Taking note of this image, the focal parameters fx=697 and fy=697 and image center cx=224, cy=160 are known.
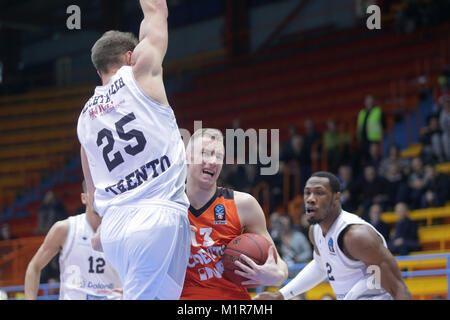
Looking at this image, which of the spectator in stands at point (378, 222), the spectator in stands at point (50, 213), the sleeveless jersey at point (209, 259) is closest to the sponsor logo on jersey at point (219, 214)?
the sleeveless jersey at point (209, 259)

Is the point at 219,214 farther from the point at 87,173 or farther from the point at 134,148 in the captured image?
the point at 134,148

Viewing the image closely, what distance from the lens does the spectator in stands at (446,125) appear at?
460 inches

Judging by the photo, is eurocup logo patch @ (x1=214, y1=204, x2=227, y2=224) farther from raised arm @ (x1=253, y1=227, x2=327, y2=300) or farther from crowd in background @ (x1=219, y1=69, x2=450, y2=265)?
crowd in background @ (x1=219, y1=69, x2=450, y2=265)

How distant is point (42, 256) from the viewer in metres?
6.62

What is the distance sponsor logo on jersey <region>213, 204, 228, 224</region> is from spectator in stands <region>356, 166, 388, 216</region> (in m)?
6.68

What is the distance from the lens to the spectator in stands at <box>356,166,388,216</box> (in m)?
11.6

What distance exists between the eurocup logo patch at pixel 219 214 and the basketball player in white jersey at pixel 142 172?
3.70ft

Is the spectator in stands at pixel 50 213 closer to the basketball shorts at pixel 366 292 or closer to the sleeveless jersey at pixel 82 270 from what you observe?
the sleeveless jersey at pixel 82 270

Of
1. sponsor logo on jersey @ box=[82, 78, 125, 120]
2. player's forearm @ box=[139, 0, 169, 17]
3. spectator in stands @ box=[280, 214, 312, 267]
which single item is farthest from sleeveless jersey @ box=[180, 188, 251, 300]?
spectator in stands @ box=[280, 214, 312, 267]

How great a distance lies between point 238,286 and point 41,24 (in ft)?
57.9

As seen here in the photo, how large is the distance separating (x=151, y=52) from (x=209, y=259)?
171 cm

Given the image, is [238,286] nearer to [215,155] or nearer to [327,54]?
[215,155]

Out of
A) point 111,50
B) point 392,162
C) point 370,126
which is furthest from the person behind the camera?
point 370,126

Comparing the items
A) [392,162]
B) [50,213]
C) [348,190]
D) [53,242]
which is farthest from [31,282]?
[50,213]
